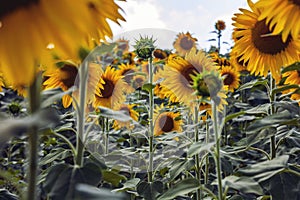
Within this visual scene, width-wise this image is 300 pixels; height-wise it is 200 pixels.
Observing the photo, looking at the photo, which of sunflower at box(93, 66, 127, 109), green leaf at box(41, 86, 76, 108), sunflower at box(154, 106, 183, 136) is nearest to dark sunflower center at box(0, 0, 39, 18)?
green leaf at box(41, 86, 76, 108)

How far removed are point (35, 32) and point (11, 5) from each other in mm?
42

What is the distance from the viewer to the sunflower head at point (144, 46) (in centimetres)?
217

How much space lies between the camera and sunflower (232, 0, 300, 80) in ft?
4.98

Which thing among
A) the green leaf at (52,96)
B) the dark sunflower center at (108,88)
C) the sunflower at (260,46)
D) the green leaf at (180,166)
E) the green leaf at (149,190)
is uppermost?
the sunflower at (260,46)

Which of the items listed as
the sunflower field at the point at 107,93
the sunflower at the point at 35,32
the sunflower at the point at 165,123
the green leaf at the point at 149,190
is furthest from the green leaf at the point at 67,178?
the sunflower at the point at 165,123

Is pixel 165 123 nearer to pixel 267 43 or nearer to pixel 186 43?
pixel 267 43

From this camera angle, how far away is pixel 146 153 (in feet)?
6.79

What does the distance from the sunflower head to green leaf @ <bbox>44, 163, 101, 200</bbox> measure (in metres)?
1.33

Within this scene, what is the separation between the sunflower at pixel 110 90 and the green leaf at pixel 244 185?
2.84 ft

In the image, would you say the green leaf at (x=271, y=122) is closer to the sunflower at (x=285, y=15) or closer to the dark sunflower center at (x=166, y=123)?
the sunflower at (x=285, y=15)

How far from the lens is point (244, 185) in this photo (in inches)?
42.9

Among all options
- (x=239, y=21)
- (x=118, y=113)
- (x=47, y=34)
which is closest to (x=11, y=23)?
(x=47, y=34)

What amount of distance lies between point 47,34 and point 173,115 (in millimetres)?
2049

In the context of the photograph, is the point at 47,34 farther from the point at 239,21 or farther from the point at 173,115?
the point at 173,115
